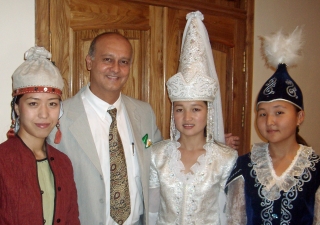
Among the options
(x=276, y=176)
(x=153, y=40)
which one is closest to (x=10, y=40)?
(x=153, y=40)

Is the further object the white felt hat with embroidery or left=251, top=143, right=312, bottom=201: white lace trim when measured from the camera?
left=251, top=143, right=312, bottom=201: white lace trim

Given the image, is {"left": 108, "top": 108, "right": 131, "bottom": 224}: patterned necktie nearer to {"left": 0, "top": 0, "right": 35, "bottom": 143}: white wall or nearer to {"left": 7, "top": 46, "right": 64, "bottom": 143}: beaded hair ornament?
{"left": 7, "top": 46, "right": 64, "bottom": 143}: beaded hair ornament

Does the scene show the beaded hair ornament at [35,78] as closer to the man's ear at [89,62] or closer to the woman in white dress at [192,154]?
the man's ear at [89,62]

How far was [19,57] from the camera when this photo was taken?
1978mm

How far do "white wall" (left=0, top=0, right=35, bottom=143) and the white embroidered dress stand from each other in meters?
1.00

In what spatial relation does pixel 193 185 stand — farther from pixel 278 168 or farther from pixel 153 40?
pixel 153 40

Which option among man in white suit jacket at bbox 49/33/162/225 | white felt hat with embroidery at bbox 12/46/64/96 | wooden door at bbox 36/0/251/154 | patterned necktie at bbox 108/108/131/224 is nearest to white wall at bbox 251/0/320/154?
wooden door at bbox 36/0/251/154

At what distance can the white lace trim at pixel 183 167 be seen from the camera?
77.7 inches

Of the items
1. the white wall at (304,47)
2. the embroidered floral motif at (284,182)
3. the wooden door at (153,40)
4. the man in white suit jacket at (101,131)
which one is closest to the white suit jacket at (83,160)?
the man in white suit jacket at (101,131)

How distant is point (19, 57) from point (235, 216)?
1602mm

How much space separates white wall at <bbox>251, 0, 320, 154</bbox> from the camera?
3076 millimetres

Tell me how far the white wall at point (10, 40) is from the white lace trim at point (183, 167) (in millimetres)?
1035

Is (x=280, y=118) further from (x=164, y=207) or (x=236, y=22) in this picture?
(x=236, y=22)

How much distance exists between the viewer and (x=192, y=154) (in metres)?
2.08
